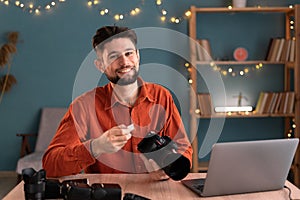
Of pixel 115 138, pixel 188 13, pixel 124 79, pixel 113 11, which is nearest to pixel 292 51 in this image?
pixel 188 13

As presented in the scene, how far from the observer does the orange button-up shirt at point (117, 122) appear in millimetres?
2664

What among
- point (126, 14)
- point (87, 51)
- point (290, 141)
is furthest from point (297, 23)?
point (290, 141)

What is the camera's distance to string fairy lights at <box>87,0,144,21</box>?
562cm

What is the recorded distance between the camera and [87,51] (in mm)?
5668

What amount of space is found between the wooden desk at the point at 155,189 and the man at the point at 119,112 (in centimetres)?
12

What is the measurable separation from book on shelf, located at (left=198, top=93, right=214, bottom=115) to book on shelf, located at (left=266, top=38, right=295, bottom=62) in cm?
72

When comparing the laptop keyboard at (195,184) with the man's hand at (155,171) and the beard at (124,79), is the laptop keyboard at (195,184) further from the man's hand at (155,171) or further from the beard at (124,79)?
the beard at (124,79)

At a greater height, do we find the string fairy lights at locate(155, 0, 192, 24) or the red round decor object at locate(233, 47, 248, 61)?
the string fairy lights at locate(155, 0, 192, 24)

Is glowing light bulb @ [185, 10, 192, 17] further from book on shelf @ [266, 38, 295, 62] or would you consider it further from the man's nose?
the man's nose

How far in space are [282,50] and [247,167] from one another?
3375mm

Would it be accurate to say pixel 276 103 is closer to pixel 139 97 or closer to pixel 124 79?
pixel 139 97

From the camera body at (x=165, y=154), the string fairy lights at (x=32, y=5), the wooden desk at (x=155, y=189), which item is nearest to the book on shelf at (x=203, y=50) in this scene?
the string fairy lights at (x=32, y=5)

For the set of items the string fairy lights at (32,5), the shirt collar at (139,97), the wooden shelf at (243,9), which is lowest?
the shirt collar at (139,97)

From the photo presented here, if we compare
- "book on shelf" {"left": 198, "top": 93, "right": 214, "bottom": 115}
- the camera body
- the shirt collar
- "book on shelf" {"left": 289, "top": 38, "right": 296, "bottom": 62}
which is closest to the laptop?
the camera body
